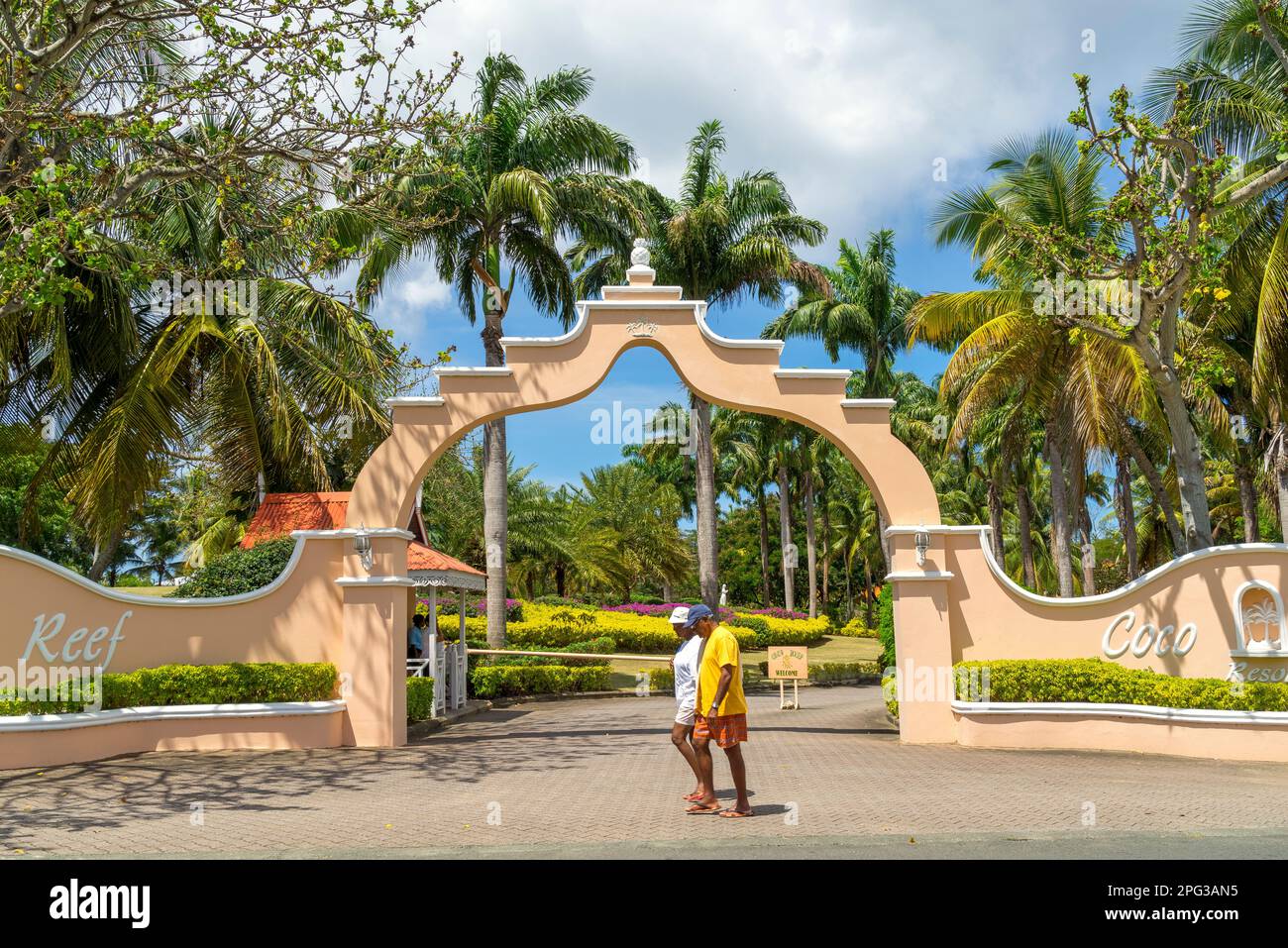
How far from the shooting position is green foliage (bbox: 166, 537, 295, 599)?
1460 centimetres

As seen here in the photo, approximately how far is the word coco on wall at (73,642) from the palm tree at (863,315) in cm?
2348

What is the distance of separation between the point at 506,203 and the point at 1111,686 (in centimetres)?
1513

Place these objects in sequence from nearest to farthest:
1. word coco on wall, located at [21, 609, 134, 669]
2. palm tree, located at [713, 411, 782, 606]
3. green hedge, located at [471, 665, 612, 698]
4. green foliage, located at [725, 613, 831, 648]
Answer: word coco on wall, located at [21, 609, 134, 669] → green hedge, located at [471, 665, 612, 698] → green foliage, located at [725, 613, 831, 648] → palm tree, located at [713, 411, 782, 606]

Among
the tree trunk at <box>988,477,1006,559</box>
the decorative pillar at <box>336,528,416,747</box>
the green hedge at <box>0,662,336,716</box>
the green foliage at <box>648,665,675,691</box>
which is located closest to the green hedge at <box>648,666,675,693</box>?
the green foliage at <box>648,665,675,691</box>

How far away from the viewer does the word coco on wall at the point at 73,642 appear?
38.8 feet

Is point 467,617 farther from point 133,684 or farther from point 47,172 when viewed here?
point 47,172

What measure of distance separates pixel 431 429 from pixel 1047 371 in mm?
11906

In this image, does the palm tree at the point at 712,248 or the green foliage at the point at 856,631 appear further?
the green foliage at the point at 856,631

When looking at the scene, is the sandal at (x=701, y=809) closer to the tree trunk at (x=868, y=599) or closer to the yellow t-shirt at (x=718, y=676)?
the yellow t-shirt at (x=718, y=676)

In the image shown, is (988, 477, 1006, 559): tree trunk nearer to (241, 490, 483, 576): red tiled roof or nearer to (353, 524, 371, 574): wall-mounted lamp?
(241, 490, 483, 576): red tiled roof

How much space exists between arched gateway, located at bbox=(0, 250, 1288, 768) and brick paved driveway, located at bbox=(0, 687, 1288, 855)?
49 centimetres

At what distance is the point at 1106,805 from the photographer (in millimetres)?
8758

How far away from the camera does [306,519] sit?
16531mm

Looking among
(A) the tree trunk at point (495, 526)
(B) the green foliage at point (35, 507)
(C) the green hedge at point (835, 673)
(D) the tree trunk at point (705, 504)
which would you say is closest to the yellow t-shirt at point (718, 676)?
(A) the tree trunk at point (495, 526)
